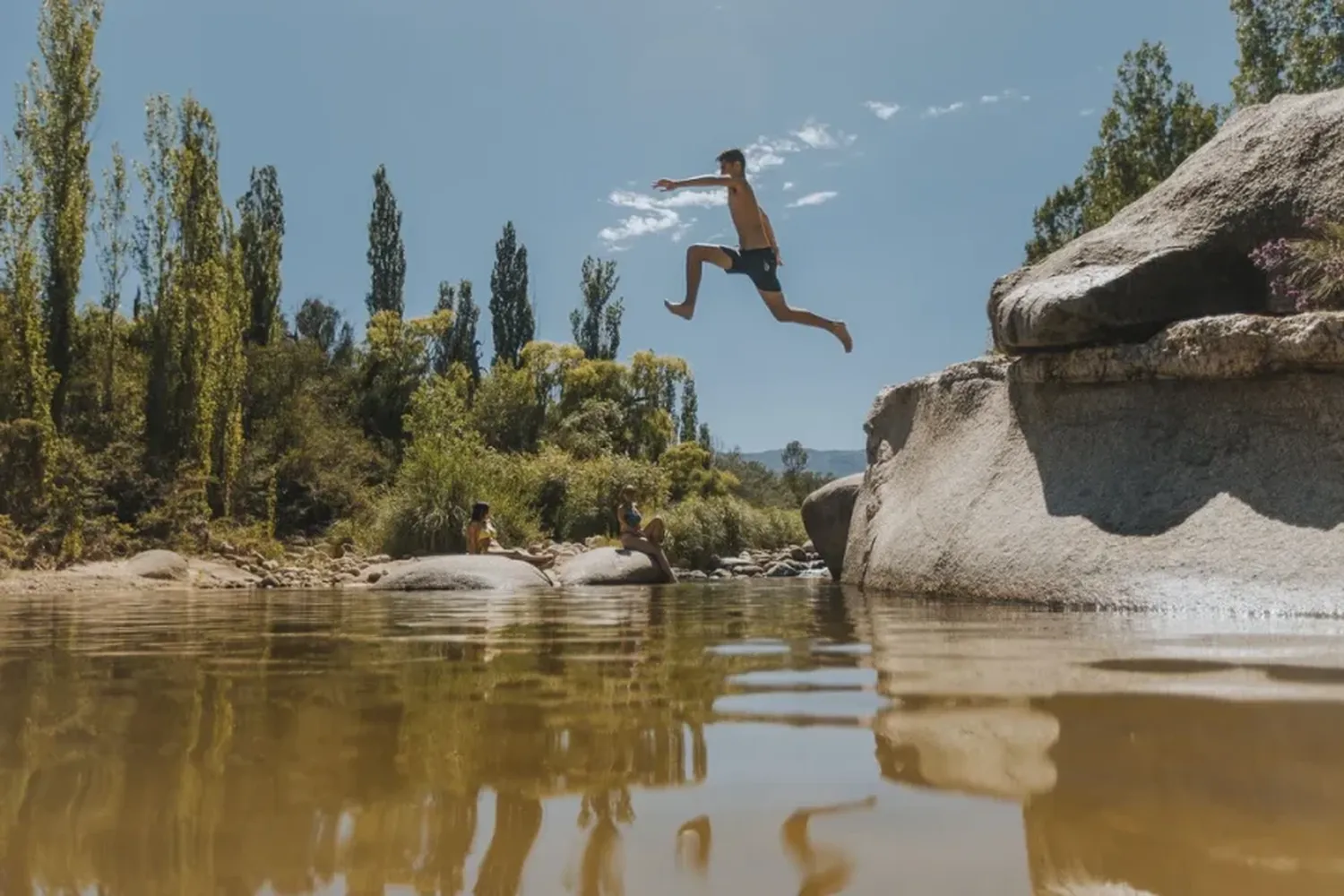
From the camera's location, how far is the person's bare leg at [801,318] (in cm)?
682

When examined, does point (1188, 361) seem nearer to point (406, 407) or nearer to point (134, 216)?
point (134, 216)

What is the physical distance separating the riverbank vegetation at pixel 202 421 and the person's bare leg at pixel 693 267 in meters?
9.95

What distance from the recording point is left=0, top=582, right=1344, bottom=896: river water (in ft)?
3.52

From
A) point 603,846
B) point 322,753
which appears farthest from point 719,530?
point 603,846

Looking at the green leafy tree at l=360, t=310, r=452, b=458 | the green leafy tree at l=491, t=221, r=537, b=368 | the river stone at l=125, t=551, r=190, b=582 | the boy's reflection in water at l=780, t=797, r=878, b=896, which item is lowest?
the boy's reflection in water at l=780, t=797, r=878, b=896

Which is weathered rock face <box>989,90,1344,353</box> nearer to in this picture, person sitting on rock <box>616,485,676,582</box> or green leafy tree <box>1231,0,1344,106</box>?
person sitting on rock <box>616,485,676,582</box>

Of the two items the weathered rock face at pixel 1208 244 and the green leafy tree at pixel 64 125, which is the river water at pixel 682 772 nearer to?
the weathered rock face at pixel 1208 244

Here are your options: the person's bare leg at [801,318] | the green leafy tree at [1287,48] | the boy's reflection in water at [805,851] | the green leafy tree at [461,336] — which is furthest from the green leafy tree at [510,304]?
the boy's reflection in water at [805,851]

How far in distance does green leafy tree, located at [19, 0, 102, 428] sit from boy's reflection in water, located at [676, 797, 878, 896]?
17.5 meters

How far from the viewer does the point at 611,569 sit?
1053cm

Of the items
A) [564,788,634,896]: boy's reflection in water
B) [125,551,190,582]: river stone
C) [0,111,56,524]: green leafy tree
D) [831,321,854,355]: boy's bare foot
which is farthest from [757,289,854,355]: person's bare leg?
[0,111,56,524]: green leafy tree

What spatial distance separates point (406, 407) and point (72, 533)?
14639mm

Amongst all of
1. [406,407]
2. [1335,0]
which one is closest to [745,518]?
[406,407]

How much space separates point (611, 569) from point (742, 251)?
15.9ft
